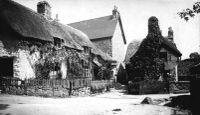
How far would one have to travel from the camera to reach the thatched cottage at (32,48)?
18.3 meters

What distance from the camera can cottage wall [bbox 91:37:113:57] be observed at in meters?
37.8

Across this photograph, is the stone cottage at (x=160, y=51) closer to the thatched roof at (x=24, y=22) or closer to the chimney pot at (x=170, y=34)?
the chimney pot at (x=170, y=34)

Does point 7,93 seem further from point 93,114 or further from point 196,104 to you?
point 196,104

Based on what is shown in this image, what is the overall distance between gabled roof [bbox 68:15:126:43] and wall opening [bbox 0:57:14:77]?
872 inches

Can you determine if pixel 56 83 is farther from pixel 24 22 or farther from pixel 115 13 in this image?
pixel 115 13

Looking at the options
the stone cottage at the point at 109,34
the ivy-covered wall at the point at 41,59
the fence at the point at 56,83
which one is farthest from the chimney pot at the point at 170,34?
the fence at the point at 56,83

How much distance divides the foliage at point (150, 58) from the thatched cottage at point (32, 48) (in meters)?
8.44

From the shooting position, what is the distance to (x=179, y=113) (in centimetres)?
1078

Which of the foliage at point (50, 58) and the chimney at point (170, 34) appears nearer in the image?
the foliage at point (50, 58)

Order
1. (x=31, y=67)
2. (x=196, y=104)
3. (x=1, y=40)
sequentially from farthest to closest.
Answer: (x=31, y=67) → (x=1, y=40) → (x=196, y=104)

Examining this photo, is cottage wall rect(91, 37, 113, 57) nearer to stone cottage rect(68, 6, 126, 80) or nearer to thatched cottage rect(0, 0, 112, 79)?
stone cottage rect(68, 6, 126, 80)

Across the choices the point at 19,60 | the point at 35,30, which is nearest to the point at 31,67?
the point at 19,60

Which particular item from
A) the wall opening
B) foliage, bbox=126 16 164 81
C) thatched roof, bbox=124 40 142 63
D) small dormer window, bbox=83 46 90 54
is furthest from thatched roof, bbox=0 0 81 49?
thatched roof, bbox=124 40 142 63

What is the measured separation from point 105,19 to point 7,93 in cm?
2998
